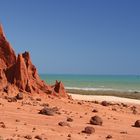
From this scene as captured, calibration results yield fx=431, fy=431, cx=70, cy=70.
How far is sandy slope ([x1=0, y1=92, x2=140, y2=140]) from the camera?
23.0 m

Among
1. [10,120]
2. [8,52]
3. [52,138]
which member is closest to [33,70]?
[8,52]

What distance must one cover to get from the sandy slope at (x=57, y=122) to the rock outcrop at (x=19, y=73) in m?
1.74

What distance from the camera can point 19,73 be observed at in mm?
37250

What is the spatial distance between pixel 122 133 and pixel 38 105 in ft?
30.1

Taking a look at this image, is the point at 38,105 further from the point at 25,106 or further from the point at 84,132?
the point at 84,132

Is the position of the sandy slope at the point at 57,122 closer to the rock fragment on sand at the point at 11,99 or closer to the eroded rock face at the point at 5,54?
the rock fragment on sand at the point at 11,99

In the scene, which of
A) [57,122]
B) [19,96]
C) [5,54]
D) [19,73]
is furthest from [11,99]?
[5,54]

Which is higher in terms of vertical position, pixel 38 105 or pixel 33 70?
pixel 33 70

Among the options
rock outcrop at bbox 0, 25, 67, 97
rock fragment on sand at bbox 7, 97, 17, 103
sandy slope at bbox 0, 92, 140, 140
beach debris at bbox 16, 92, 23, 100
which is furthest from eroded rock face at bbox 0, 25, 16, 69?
rock fragment on sand at bbox 7, 97, 17, 103

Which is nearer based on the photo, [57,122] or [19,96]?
[57,122]

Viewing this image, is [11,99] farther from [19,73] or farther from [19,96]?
[19,73]

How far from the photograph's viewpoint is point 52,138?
22156 millimetres

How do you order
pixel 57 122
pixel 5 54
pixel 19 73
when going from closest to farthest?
pixel 57 122 < pixel 19 73 < pixel 5 54

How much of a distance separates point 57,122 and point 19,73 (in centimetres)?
1116
